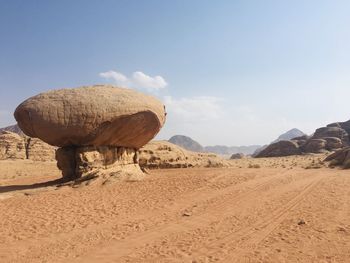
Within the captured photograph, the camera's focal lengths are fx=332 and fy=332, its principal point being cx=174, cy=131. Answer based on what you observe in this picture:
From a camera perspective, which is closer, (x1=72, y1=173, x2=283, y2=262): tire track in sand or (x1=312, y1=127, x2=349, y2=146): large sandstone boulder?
(x1=72, y1=173, x2=283, y2=262): tire track in sand

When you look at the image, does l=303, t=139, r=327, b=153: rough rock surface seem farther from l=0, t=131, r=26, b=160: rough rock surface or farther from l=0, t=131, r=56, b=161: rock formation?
l=0, t=131, r=26, b=160: rough rock surface

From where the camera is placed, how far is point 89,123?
52.1 ft

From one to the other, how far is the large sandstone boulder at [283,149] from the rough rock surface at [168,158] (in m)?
26.2

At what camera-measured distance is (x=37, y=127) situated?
1580 cm

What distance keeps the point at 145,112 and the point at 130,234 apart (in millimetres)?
9822

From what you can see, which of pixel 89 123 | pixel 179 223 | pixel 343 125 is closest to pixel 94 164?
pixel 89 123

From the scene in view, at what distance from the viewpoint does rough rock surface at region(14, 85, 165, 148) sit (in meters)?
15.7

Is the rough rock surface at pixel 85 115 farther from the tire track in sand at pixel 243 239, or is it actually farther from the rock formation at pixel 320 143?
the rock formation at pixel 320 143

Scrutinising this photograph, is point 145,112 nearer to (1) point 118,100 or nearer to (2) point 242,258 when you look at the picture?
(1) point 118,100

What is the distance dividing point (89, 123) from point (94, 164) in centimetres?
213

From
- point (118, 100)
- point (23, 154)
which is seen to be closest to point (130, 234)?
point (118, 100)

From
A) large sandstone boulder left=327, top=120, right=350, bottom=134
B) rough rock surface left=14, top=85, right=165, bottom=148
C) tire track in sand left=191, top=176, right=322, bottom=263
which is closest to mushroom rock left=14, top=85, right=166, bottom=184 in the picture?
rough rock surface left=14, top=85, right=165, bottom=148

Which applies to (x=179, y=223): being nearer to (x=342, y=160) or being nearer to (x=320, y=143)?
(x=342, y=160)

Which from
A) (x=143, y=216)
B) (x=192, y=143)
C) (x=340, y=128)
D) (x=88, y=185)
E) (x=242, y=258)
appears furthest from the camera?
(x=192, y=143)
